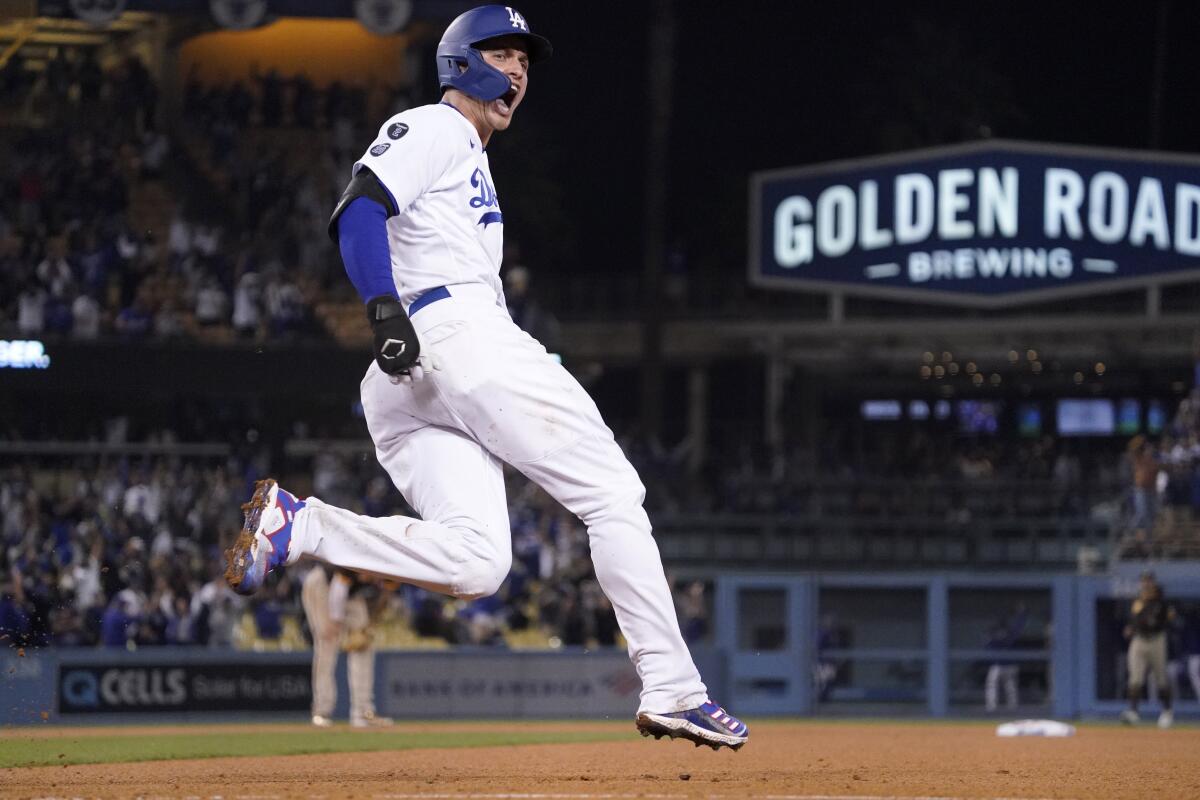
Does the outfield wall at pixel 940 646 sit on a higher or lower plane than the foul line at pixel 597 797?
lower

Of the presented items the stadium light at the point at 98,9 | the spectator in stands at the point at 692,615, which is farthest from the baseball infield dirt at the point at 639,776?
the stadium light at the point at 98,9

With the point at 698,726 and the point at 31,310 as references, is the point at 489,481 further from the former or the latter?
the point at 31,310

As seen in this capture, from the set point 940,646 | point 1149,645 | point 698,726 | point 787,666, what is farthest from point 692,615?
point 698,726

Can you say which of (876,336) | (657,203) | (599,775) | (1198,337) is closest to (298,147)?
(657,203)

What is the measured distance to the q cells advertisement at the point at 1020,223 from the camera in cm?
2825

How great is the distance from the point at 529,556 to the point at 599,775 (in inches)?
604

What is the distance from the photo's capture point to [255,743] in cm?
1257

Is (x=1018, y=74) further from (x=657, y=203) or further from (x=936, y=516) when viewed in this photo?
(x=936, y=516)

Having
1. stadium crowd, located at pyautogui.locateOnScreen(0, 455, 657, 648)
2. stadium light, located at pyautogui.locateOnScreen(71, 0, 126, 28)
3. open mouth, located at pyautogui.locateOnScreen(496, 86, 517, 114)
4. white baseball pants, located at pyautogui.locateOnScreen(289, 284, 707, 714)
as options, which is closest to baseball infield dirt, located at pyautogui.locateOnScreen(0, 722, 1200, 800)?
white baseball pants, located at pyautogui.locateOnScreen(289, 284, 707, 714)

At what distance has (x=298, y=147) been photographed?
88.6 ft

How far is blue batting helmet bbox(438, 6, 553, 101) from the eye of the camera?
5898 millimetres

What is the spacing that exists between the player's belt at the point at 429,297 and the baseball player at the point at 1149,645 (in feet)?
45.1

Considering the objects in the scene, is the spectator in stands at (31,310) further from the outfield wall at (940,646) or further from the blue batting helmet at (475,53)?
the blue batting helmet at (475,53)

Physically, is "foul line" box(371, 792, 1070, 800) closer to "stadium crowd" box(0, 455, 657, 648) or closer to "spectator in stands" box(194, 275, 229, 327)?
"stadium crowd" box(0, 455, 657, 648)
